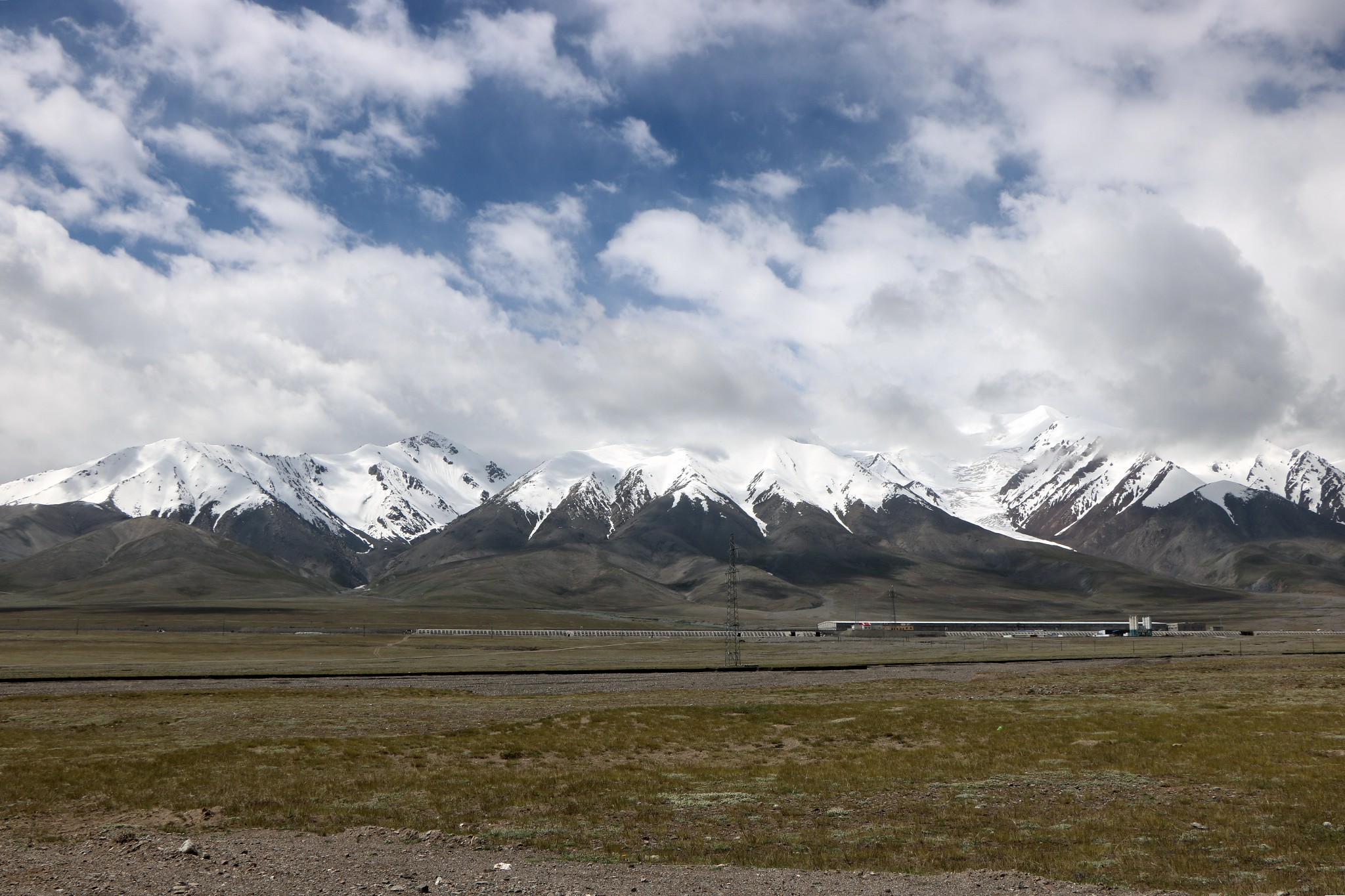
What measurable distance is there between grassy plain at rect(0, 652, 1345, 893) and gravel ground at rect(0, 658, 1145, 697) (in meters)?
21.4

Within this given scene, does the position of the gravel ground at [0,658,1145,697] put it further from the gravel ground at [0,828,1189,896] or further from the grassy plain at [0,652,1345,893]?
the gravel ground at [0,828,1189,896]

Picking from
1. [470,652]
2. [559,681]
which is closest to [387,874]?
[559,681]

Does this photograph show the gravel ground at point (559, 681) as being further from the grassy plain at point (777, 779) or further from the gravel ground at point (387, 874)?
the gravel ground at point (387, 874)

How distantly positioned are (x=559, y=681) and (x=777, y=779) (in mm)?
56982

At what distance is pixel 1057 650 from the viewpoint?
151375mm

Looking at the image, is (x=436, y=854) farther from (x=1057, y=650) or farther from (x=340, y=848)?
(x=1057, y=650)

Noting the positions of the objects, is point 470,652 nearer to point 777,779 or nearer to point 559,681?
point 559,681

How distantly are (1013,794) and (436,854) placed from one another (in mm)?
17245

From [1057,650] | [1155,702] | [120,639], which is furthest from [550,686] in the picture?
[120,639]

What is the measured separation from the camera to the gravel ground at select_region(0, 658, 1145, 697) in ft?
257

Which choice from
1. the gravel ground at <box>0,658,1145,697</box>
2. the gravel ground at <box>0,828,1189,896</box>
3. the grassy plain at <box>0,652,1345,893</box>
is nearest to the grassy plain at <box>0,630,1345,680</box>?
the gravel ground at <box>0,658,1145,697</box>

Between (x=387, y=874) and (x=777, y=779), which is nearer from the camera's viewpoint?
(x=387, y=874)

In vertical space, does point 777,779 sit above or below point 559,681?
above

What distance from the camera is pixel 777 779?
33250 mm
